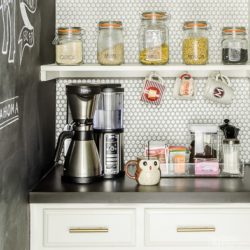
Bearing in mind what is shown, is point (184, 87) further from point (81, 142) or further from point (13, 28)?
point (13, 28)

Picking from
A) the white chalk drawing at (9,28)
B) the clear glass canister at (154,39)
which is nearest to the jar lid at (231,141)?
the clear glass canister at (154,39)

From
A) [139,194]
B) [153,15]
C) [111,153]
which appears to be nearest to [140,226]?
[139,194]

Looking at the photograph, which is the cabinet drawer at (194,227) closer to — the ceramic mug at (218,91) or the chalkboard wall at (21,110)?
the chalkboard wall at (21,110)

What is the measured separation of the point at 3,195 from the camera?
176 cm

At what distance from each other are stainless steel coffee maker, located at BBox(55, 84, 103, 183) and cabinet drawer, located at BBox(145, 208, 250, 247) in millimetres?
338

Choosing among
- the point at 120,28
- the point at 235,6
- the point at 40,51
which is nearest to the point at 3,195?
the point at 40,51

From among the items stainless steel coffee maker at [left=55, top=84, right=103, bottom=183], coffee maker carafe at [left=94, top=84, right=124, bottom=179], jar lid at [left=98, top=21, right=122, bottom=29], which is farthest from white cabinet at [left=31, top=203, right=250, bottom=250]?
jar lid at [left=98, top=21, right=122, bottom=29]

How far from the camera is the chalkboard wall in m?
1.78

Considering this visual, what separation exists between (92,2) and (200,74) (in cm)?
66

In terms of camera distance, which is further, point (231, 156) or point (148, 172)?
point (231, 156)

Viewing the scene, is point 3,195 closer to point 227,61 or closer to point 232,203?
point 232,203

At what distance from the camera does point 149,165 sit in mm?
2340

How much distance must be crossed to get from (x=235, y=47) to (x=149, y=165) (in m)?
0.68

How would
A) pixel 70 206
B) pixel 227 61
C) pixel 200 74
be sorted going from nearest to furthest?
pixel 70 206 → pixel 227 61 → pixel 200 74
